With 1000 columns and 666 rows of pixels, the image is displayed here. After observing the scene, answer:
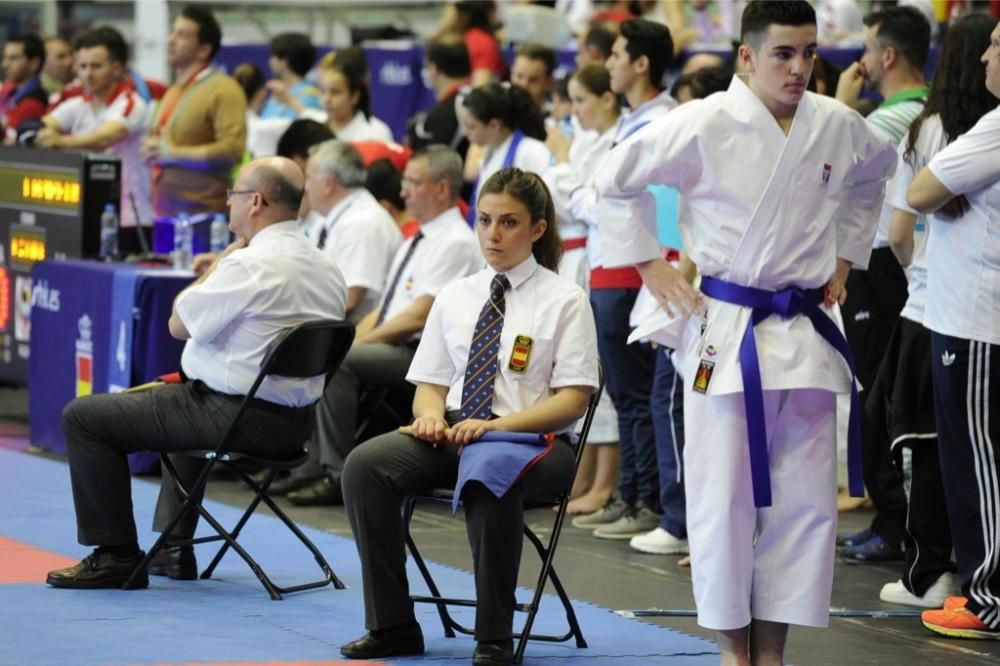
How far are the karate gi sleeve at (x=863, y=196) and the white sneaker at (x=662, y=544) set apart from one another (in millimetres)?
2395

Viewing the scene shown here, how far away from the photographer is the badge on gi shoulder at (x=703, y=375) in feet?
15.0

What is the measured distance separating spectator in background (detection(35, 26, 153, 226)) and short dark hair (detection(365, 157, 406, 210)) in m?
1.99

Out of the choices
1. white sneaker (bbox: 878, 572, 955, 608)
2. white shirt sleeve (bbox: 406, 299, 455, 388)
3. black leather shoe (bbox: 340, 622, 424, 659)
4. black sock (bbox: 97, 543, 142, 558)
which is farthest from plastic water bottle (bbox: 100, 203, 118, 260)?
white sneaker (bbox: 878, 572, 955, 608)

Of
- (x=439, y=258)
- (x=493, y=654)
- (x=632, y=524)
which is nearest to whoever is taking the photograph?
(x=493, y=654)

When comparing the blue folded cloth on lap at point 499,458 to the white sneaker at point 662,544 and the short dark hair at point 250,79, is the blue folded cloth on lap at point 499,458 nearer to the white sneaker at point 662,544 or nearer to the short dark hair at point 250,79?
the white sneaker at point 662,544

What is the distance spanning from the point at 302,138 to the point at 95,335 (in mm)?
1464

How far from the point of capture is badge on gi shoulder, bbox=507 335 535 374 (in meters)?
5.22

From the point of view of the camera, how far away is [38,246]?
9.80m

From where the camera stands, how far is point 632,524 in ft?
24.3

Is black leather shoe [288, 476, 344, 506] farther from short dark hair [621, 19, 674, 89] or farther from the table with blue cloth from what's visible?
short dark hair [621, 19, 674, 89]

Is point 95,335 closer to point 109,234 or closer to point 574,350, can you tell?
point 109,234

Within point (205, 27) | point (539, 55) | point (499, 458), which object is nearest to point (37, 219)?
point (205, 27)

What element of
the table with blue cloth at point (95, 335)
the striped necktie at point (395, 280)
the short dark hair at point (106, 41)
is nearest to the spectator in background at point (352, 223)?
the striped necktie at point (395, 280)

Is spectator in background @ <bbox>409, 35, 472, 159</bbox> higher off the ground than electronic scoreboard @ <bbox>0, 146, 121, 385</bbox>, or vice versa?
spectator in background @ <bbox>409, 35, 472, 159</bbox>
